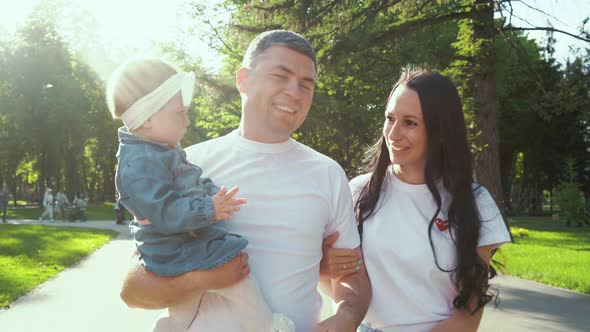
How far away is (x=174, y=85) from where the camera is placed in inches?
98.8

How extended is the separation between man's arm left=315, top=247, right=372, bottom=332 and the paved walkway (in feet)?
15.7

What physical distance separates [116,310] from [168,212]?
23.2 feet

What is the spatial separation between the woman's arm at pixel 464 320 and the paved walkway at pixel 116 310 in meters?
4.88

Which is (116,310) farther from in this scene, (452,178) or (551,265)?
(551,265)

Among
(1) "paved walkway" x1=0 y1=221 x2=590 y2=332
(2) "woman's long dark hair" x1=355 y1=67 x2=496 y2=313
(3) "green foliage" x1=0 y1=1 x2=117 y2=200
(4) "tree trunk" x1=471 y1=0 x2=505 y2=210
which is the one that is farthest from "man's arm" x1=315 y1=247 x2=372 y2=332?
(3) "green foliage" x1=0 y1=1 x2=117 y2=200

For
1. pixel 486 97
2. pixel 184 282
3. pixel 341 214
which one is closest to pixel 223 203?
pixel 184 282

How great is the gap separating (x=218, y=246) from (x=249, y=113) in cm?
69

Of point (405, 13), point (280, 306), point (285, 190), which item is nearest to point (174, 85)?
point (285, 190)

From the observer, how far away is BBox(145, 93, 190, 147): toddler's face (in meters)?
2.48

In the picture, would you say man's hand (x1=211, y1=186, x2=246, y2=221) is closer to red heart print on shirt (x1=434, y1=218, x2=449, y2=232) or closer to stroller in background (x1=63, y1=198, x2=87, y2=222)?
red heart print on shirt (x1=434, y1=218, x2=449, y2=232)

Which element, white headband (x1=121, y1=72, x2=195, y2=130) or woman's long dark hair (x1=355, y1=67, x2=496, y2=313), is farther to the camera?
woman's long dark hair (x1=355, y1=67, x2=496, y2=313)

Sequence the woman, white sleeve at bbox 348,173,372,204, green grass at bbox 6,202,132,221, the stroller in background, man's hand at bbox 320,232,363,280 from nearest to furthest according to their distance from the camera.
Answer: man's hand at bbox 320,232,363,280 < the woman < white sleeve at bbox 348,173,372,204 < the stroller in background < green grass at bbox 6,202,132,221

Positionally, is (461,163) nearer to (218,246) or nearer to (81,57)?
(218,246)

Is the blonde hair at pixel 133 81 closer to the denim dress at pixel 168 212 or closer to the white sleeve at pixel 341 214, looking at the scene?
the denim dress at pixel 168 212
